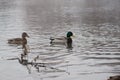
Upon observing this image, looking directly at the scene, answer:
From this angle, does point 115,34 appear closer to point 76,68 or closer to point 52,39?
point 52,39

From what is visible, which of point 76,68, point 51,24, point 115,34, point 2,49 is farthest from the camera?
point 51,24

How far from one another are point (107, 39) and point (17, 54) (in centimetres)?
1103

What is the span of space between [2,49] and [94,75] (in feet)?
43.0

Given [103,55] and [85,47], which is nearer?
[103,55]

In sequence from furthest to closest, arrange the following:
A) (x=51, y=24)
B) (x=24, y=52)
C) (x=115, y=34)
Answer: (x=51, y=24) < (x=115, y=34) < (x=24, y=52)

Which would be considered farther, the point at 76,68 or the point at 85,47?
the point at 85,47

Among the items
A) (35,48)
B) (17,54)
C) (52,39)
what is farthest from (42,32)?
(17,54)

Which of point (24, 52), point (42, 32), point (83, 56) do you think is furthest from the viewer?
point (42, 32)

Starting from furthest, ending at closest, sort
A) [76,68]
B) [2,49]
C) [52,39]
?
[52,39] → [2,49] → [76,68]

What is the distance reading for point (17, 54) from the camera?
32.4 metres

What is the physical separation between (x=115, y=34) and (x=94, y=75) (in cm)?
1906

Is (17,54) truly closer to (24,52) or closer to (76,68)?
(24,52)

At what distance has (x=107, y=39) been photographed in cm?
3931

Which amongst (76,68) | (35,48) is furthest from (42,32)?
(76,68)
